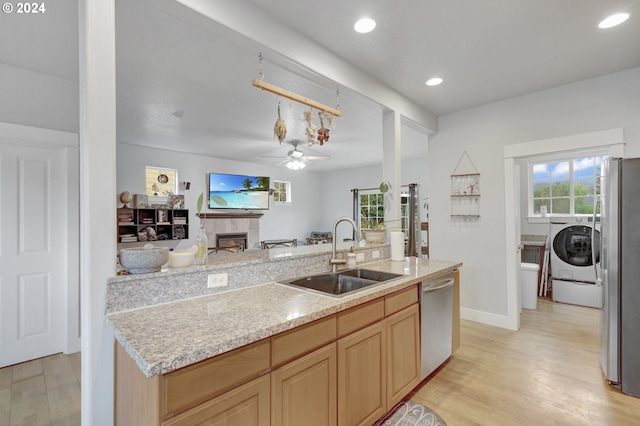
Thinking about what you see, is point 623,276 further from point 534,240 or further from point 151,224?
point 151,224

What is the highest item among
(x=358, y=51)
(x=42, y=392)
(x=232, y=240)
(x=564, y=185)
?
(x=358, y=51)

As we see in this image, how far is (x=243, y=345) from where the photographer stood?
1142 millimetres

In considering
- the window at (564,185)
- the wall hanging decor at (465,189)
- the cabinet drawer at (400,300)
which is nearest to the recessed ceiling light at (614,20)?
the wall hanging decor at (465,189)

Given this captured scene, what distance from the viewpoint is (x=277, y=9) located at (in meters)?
1.98

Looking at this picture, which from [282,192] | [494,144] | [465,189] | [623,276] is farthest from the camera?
[282,192]

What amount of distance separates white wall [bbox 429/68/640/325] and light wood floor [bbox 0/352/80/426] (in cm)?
391

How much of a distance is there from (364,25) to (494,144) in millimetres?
2329

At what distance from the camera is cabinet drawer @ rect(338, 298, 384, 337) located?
1.58 meters

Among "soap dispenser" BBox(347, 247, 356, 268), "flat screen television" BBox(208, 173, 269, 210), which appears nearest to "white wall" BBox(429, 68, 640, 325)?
"soap dispenser" BBox(347, 247, 356, 268)

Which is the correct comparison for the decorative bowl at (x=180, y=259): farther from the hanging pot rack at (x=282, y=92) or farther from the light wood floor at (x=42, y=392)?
the light wood floor at (x=42, y=392)

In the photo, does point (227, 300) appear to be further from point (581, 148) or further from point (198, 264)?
point (581, 148)

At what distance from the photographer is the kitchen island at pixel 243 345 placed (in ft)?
3.26

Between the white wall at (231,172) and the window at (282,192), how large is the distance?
11 centimetres

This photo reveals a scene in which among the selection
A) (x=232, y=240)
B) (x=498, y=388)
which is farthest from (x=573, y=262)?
(x=232, y=240)
